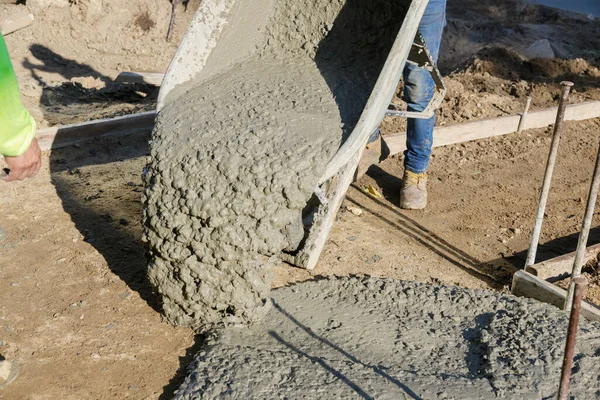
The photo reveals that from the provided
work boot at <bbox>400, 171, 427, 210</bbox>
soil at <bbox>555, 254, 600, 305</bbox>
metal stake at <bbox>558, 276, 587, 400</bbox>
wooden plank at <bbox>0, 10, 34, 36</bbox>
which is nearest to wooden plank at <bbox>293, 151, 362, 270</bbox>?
work boot at <bbox>400, 171, 427, 210</bbox>

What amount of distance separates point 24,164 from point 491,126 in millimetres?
4005

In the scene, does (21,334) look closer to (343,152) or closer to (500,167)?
(343,152)

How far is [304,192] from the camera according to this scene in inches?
118

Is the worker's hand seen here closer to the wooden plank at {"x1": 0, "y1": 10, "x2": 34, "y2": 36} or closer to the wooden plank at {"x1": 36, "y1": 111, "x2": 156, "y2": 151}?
the wooden plank at {"x1": 36, "y1": 111, "x2": 156, "y2": 151}

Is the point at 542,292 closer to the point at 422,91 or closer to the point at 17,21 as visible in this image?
the point at 422,91

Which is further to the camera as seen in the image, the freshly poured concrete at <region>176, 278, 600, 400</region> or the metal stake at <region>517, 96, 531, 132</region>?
the metal stake at <region>517, 96, 531, 132</region>

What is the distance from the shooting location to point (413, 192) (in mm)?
4594

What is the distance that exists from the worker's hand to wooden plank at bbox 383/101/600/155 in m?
3.00

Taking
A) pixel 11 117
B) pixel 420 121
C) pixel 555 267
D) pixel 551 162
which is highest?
pixel 11 117

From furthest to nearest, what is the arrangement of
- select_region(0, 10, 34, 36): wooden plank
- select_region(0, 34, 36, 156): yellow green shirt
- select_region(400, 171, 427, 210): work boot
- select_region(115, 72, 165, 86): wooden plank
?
select_region(0, 10, 34, 36): wooden plank → select_region(115, 72, 165, 86): wooden plank → select_region(400, 171, 427, 210): work boot → select_region(0, 34, 36, 156): yellow green shirt

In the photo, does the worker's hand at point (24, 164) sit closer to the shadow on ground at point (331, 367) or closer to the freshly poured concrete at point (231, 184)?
the freshly poured concrete at point (231, 184)

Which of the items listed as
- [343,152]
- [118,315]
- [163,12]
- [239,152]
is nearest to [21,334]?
[118,315]

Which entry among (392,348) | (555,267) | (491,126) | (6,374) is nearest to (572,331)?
(392,348)

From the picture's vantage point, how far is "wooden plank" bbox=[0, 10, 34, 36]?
7.19 meters
